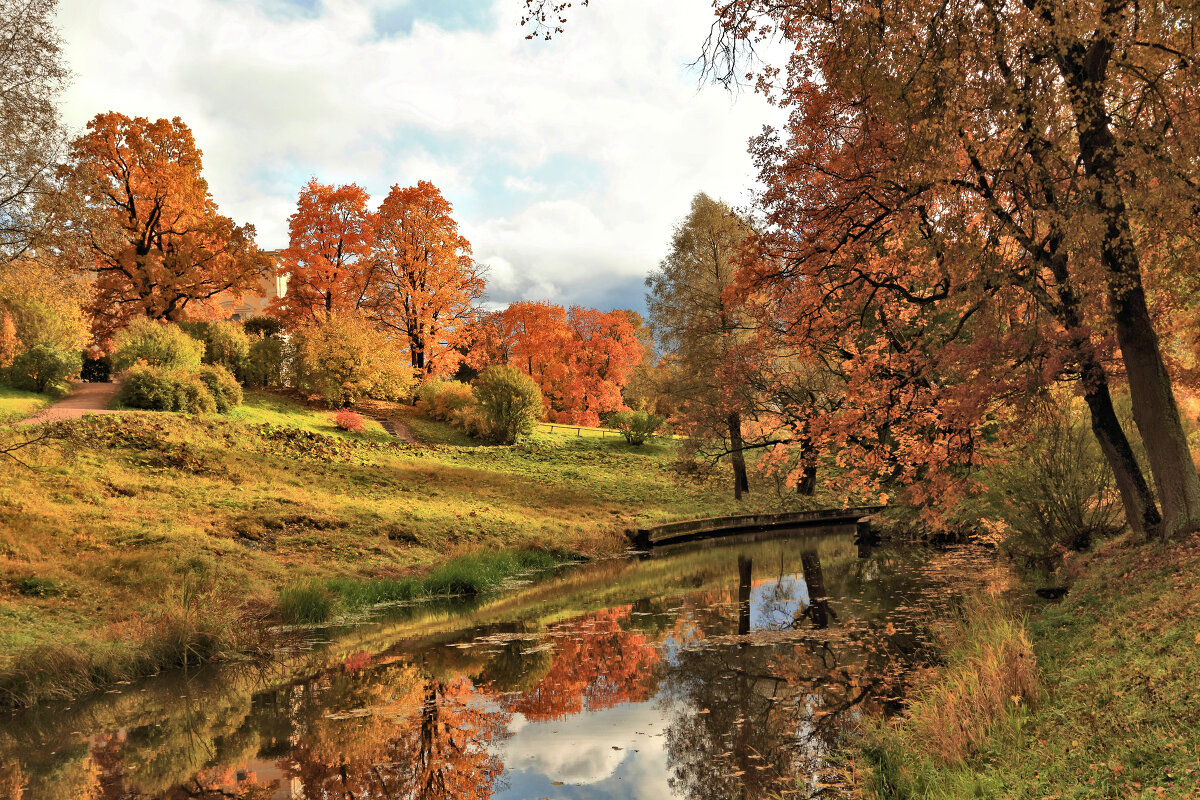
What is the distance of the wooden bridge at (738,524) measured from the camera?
23328mm

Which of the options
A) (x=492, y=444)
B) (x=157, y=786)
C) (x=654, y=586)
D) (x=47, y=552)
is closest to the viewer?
(x=157, y=786)

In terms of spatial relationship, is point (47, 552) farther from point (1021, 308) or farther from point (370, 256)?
point (370, 256)

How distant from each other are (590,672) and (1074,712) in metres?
5.85

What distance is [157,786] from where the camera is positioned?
668 centimetres

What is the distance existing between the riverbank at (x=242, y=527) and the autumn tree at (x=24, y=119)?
5.65m

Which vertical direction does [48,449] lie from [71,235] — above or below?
below

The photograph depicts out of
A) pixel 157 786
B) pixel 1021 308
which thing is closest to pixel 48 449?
pixel 157 786

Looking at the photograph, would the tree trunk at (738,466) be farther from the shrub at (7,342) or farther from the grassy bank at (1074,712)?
the shrub at (7,342)

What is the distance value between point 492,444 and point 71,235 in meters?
20.7

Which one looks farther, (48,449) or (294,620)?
(48,449)

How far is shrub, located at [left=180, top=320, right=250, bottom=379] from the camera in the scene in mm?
30391

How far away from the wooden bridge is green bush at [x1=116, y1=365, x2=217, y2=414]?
1532cm

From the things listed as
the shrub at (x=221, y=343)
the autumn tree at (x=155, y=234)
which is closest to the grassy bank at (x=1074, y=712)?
the shrub at (x=221, y=343)

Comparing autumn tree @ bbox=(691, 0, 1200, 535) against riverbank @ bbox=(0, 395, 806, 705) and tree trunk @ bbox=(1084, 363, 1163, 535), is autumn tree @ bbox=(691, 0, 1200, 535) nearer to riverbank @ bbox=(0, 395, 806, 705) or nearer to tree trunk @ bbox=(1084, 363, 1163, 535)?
tree trunk @ bbox=(1084, 363, 1163, 535)
